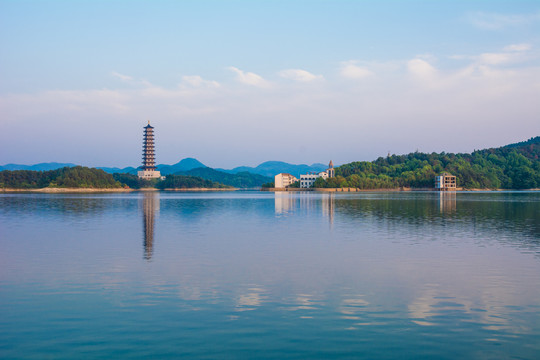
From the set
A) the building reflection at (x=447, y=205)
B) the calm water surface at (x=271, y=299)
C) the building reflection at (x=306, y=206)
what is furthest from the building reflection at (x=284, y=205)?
the calm water surface at (x=271, y=299)

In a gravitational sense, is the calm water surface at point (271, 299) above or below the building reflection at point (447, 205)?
below

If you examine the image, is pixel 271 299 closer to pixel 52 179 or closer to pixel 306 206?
pixel 306 206

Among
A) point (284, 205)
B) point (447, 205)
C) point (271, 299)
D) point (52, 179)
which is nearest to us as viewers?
point (271, 299)

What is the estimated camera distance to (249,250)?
22.5 m

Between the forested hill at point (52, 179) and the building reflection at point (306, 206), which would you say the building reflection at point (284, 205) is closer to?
the building reflection at point (306, 206)

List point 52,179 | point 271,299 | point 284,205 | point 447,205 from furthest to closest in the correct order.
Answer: point 52,179, point 284,205, point 447,205, point 271,299

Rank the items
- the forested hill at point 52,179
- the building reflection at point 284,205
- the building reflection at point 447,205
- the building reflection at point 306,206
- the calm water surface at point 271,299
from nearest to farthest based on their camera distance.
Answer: the calm water surface at point 271,299, the building reflection at point 306,206, the building reflection at point 447,205, the building reflection at point 284,205, the forested hill at point 52,179

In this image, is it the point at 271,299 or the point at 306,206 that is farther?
the point at 306,206

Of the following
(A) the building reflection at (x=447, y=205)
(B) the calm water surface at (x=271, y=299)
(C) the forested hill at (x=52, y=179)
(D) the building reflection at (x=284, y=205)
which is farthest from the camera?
(C) the forested hill at (x=52, y=179)

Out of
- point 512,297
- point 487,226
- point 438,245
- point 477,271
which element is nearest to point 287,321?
point 512,297

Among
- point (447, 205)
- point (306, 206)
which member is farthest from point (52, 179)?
point (447, 205)

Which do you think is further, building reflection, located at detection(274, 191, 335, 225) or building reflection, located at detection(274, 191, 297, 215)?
building reflection, located at detection(274, 191, 297, 215)

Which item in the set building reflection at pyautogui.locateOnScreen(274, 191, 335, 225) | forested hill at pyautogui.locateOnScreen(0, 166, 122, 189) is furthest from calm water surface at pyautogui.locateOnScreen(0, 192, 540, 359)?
forested hill at pyautogui.locateOnScreen(0, 166, 122, 189)

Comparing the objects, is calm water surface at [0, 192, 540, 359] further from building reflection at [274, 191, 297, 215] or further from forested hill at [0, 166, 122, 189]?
forested hill at [0, 166, 122, 189]
